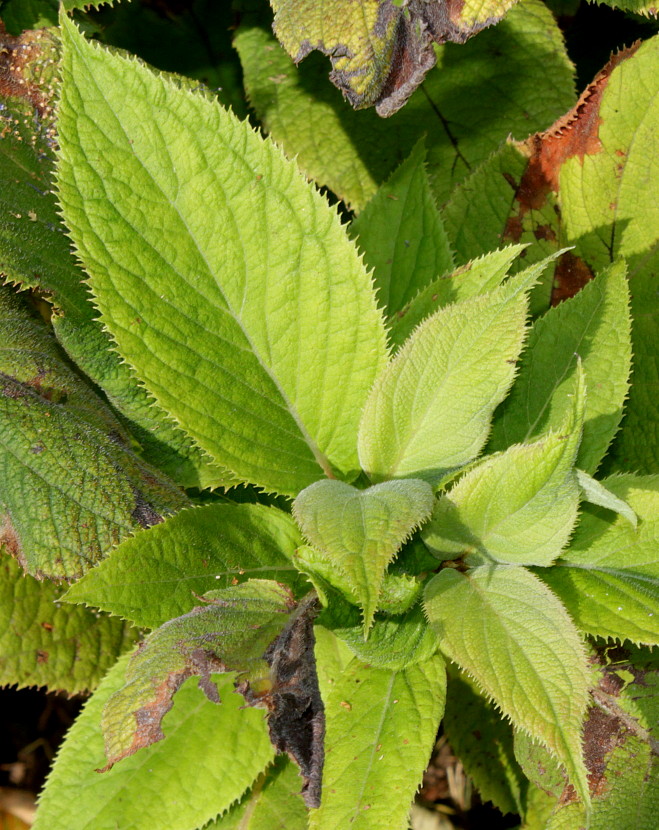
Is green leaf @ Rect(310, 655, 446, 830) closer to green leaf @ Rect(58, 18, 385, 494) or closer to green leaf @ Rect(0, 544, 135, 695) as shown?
green leaf @ Rect(58, 18, 385, 494)

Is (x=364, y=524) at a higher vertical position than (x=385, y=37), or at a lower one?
lower

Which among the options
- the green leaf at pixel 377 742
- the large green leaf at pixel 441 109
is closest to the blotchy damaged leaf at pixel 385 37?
the large green leaf at pixel 441 109

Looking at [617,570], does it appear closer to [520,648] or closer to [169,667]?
[520,648]

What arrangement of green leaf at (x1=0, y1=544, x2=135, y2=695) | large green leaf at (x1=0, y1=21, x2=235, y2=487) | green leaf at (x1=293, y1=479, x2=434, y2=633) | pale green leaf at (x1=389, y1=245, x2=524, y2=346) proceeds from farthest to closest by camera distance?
green leaf at (x1=0, y1=544, x2=135, y2=695) < large green leaf at (x1=0, y1=21, x2=235, y2=487) < pale green leaf at (x1=389, y1=245, x2=524, y2=346) < green leaf at (x1=293, y1=479, x2=434, y2=633)

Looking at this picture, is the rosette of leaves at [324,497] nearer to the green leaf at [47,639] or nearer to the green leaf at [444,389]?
the green leaf at [444,389]

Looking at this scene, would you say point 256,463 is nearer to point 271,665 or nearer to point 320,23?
point 271,665

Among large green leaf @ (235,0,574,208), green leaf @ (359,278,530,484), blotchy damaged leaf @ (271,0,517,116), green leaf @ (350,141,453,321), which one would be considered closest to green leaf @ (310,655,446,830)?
green leaf @ (359,278,530,484)

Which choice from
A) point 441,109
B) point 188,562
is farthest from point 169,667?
point 441,109
